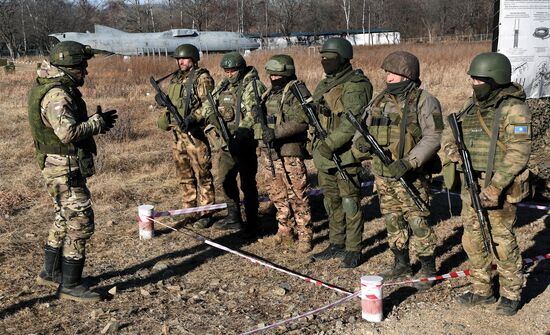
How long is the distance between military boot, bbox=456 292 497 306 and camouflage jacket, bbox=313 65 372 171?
5.42 feet

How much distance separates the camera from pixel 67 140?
4.77m

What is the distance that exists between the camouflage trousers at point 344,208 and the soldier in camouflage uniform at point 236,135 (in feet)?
3.78

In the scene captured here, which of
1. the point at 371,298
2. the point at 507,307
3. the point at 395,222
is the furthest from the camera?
the point at 395,222

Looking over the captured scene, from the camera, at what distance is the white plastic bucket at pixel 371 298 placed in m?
4.47

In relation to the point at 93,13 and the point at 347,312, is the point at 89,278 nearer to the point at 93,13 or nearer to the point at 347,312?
the point at 347,312

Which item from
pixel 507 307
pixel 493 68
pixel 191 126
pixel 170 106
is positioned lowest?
pixel 507 307

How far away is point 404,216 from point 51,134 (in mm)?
3206

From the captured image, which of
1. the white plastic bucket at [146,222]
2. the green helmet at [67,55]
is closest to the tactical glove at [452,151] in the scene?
the green helmet at [67,55]

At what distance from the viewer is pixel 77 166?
5023 millimetres

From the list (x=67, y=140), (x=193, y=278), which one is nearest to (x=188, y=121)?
(x=193, y=278)

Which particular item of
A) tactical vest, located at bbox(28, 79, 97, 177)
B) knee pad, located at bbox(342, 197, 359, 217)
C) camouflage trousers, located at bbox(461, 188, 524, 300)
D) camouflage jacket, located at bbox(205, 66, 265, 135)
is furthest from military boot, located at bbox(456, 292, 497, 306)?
tactical vest, located at bbox(28, 79, 97, 177)

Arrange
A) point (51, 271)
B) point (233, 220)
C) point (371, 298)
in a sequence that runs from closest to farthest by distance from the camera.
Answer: point (371, 298) < point (51, 271) < point (233, 220)

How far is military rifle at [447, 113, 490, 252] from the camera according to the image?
14.5 feet

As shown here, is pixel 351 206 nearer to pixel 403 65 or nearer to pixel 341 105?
pixel 341 105
